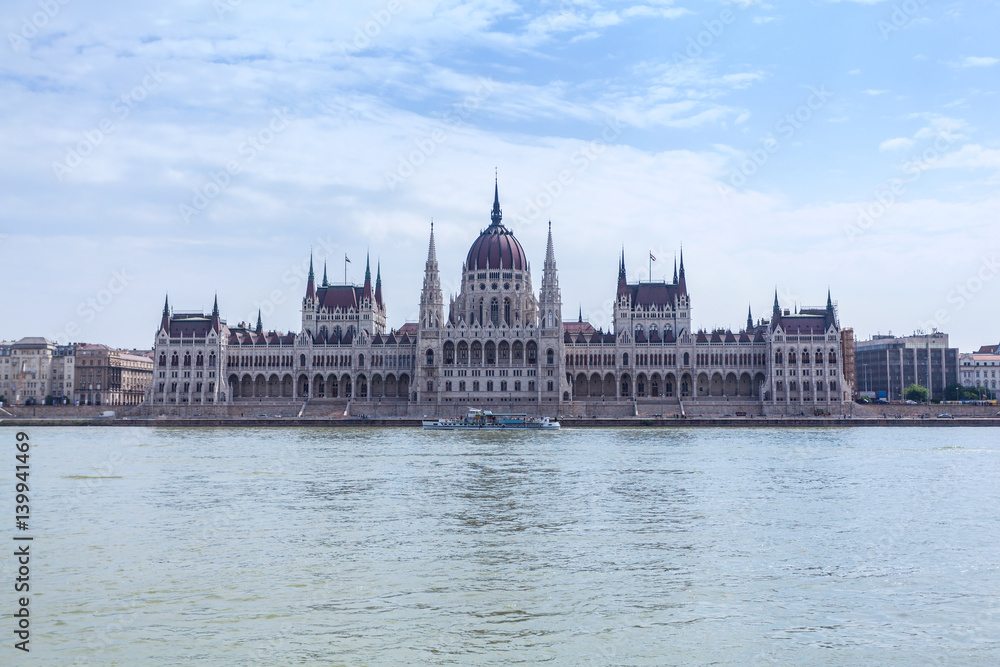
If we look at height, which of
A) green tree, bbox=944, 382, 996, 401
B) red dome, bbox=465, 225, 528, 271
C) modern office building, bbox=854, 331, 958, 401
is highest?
red dome, bbox=465, 225, 528, 271

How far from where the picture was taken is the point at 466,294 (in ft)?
447

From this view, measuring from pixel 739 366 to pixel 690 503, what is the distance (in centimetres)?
9413

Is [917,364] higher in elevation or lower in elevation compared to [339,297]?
lower

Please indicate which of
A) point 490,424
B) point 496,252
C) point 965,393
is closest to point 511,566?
point 490,424

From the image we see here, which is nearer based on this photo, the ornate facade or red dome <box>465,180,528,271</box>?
the ornate facade

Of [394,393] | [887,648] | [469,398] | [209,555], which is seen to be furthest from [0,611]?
[394,393]

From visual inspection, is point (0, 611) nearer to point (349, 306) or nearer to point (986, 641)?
point (986, 641)

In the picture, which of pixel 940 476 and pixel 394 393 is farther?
pixel 394 393

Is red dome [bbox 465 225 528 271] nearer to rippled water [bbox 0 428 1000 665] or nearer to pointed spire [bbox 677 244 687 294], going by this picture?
pointed spire [bbox 677 244 687 294]

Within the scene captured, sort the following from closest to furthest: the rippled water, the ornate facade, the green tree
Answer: the rippled water < the ornate facade < the green tree

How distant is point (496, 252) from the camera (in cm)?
13725

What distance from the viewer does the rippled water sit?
1909 centimetres

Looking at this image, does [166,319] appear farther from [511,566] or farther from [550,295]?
[511,566]

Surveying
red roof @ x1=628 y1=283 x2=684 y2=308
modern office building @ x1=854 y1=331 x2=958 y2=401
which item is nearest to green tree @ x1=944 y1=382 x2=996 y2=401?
modern office building @ x1=854 y1=331 x2=958 y2=401
